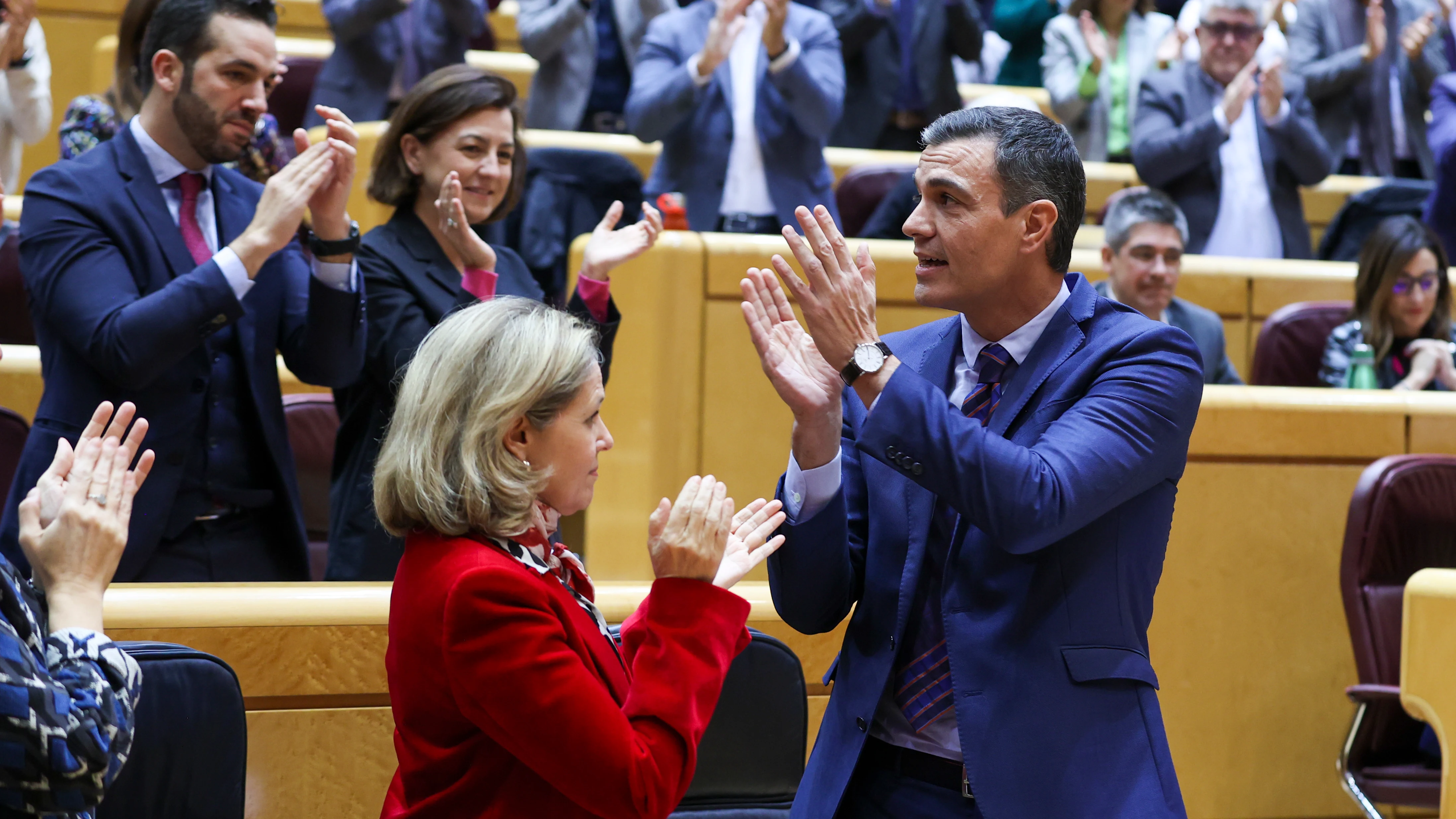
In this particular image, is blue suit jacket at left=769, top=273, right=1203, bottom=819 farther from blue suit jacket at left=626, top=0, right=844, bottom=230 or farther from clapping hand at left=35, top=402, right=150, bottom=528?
blue suit jacket at left=626, top=0, right=844, bottom=230

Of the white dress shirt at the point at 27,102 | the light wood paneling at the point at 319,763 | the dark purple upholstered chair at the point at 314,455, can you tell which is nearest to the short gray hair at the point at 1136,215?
the dark purple upholstered chair at the point at 314,455

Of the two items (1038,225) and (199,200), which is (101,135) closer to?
(199,200)

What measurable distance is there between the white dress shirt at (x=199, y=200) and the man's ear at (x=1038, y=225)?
1.17m

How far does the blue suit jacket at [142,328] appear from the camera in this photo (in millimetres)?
2168

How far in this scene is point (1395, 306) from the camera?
3.90m

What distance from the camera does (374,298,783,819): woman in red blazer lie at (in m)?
1.30

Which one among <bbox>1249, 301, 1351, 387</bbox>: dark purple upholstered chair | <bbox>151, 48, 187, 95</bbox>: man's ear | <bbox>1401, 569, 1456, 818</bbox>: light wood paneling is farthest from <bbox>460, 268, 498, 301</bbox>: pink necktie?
<bbox>1249, 301, 1351, 387</bbox>: dark purple upholstered chair

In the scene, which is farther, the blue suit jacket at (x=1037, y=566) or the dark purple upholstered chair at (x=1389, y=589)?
the dark purple upholstered chair at (x=1389, y=589)

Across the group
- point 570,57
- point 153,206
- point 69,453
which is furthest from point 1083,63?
point 69,453

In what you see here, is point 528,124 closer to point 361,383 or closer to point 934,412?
point 361,383

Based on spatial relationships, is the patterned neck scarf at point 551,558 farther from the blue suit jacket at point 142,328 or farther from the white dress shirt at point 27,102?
the white dress shirt at point 27,102

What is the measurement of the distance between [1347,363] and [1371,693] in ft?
4.95

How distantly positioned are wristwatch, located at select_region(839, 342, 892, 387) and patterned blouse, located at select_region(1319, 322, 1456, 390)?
272cm

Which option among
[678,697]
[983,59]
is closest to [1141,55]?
[983,59]
